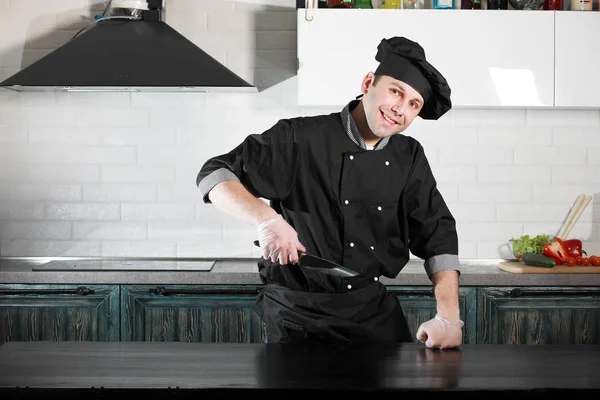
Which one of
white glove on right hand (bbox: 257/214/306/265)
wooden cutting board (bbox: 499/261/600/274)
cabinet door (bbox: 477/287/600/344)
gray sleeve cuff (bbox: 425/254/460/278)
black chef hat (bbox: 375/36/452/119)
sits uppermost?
black chef hat (bbox: 375/36/452/119)

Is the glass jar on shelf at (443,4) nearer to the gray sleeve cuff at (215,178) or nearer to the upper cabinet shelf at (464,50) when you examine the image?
the upper cabinet shelf at (464,50)

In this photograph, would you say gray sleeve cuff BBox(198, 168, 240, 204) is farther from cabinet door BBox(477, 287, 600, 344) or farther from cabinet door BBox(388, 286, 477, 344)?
cabinet door BBox(477, 287, 600, 344)

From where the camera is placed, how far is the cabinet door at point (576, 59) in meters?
4.11

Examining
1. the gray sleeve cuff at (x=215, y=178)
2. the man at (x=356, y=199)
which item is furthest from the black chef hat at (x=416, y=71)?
the gray sleeve cuff at (x=215, y=178)

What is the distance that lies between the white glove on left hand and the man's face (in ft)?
2.15

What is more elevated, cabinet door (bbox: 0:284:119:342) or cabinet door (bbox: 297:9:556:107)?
cabinet door (bbox: 297:9:556:107)

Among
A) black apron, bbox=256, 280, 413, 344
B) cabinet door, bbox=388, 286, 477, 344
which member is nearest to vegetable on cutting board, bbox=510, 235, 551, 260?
cabinet door, bbox=388, 286, 477, 344

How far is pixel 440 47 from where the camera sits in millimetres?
4082

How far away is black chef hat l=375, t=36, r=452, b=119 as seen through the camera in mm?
2674

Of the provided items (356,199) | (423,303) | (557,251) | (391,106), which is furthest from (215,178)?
(557,251)

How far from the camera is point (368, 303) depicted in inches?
107

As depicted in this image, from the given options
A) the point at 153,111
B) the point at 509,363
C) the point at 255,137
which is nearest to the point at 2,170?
the point at 153,111

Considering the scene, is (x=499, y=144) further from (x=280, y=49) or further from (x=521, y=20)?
(x=280, y=49)

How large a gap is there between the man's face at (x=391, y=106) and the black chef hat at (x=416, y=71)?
0.08ft
